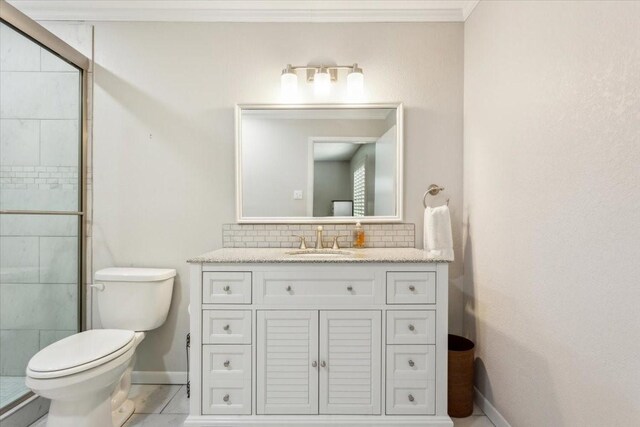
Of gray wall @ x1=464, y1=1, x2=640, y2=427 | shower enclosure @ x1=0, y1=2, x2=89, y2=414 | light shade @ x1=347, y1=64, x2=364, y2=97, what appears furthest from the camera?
light shade @ x1=347, y1=64, x2=364, y2=97

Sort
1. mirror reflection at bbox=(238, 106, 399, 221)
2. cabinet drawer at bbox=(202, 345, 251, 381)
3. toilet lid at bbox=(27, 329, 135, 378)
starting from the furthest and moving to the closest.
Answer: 1. mirror reflection at bbox=(238, 106, 399, 221)
2. cabinet drawer at bbox=(202, 345, 251, 381)
3. toilet lid at bbox=(27, 329, 135, 378)

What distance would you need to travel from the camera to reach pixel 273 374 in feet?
5.37

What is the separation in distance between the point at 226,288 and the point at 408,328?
0.93 m

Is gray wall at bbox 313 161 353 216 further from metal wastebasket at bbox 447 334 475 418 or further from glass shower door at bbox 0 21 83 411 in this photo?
glass shower door at bbox 0 21 83 411

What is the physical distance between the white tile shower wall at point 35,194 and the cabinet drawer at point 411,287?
1.96m

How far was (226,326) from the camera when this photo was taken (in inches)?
64.1

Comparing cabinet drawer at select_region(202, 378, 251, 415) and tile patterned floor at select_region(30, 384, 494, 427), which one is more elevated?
cabinet drawer at select_region(202, 378, 251, 415)

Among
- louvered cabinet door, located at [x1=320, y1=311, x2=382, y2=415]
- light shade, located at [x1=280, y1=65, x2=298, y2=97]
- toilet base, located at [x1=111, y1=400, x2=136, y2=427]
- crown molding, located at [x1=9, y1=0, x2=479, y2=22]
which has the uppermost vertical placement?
crown molding, located at [x1=9, y1=0, x2=479, y2=22]

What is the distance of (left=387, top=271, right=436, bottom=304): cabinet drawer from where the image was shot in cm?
164

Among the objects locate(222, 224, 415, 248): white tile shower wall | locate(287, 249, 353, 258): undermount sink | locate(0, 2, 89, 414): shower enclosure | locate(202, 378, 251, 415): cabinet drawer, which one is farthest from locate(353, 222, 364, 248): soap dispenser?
locate(0, 2, 89, 414): shower enclosure

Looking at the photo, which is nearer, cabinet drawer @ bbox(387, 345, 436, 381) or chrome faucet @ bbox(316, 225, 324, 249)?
cabinet drawer @ bbox(387, 345, 436, 381)

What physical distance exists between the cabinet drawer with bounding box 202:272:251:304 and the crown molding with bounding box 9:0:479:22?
163 centimetres

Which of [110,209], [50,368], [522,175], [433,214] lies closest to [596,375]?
[522,175]

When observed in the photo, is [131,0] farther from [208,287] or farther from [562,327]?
[562,327]
